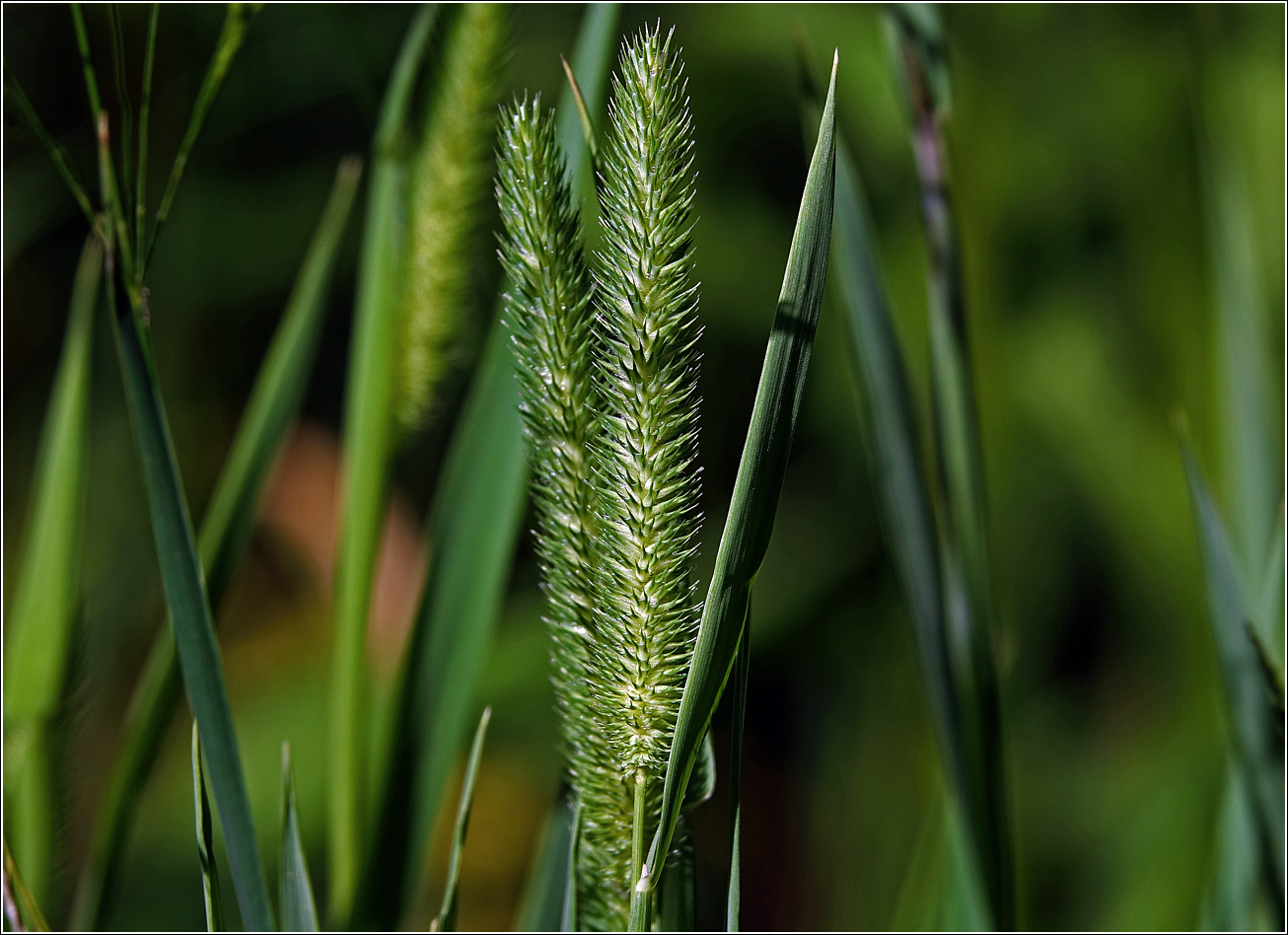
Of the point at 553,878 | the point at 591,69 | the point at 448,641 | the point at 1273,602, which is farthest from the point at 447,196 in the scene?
the point at 1273,602

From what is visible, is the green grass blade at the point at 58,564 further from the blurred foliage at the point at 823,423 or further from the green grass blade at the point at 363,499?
the blurred foliage at the point at 823,423

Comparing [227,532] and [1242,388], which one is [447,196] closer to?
[227,532]

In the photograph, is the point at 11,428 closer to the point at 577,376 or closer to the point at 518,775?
the point at 518,775

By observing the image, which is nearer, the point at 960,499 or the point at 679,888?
the point at 679,888

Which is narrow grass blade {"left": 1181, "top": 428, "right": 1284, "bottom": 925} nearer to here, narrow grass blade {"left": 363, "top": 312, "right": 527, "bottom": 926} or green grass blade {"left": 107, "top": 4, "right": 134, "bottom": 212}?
narrow grass blade {"left": 363, "top": 312, "right": 527, "bottom": 926}

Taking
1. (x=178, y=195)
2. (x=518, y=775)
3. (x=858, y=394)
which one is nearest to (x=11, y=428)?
(x=178, y=195)

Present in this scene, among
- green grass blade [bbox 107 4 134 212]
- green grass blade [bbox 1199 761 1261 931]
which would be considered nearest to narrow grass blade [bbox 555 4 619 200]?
green grass blade [bbox 107 4 134 212]
